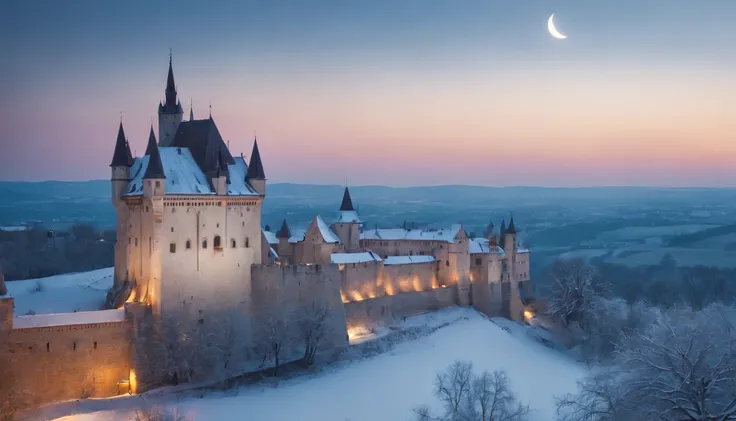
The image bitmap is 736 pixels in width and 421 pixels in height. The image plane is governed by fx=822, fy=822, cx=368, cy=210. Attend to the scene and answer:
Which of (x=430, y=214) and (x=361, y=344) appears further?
(x=430, y=214)

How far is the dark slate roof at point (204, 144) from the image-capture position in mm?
44719

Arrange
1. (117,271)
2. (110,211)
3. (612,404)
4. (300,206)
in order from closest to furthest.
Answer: (612,404)
(117,271)
(110,211)
(300,206)

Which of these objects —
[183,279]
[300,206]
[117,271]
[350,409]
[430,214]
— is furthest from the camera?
[430,214]

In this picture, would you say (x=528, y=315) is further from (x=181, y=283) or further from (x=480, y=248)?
(x=181, y=283)

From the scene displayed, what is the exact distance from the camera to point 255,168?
155 feet

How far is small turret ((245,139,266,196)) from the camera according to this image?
1848 inches

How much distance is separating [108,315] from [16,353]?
4.75 m

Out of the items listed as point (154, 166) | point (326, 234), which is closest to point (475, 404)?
point (154, 166)

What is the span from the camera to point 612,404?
24891 mm

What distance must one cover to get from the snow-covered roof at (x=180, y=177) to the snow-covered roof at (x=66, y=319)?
6.78m

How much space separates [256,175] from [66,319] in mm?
13947

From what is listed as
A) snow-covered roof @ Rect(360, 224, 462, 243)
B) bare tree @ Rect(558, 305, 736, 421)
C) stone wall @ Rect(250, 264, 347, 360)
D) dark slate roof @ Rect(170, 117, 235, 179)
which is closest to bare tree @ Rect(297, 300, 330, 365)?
stone wall @ Rect(250, 264, 347, 360)

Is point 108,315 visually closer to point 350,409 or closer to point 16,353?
point 16,353

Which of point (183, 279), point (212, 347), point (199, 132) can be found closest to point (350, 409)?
point (212, 347)
